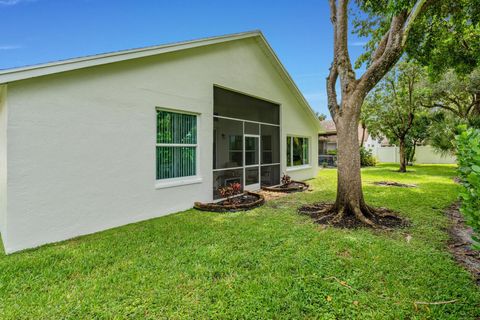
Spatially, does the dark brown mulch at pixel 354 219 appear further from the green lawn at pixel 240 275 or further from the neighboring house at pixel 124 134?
the neighboring house at pixel 124 134

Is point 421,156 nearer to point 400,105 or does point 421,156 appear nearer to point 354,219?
point 400,105

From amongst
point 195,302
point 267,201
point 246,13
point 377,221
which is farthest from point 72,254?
point 246,13

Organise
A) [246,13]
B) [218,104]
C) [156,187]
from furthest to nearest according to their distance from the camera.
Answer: [246,13], [218,104], [156,187]

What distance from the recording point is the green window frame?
507 inches

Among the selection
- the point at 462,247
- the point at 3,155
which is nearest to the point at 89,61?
the point at 3,155

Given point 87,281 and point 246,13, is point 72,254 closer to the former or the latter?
point 87,281

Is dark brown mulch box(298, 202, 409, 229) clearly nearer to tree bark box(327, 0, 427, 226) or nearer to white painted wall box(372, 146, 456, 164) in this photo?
tree bark box(327, 0, 427, 226)

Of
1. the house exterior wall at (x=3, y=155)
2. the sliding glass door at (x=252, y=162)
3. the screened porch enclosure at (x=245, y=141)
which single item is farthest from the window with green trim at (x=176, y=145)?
the house exterior wall at (x=3, y=155)

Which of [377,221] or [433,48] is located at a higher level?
[433,48]

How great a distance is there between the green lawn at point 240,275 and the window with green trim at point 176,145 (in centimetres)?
208

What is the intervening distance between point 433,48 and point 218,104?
8354mm

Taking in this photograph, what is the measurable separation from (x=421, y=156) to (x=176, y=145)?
102 feet

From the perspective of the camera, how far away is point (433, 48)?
8.54 meters

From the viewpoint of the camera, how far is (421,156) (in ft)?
89.6
